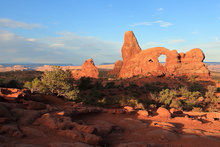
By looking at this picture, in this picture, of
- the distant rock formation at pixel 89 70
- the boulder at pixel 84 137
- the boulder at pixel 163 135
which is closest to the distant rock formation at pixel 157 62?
the distant rock formation at pixel 89 70

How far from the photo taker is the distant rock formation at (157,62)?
34.3 meters

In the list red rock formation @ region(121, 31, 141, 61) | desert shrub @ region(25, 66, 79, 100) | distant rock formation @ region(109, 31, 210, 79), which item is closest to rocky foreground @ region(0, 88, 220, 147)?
desert shrub @ region(25, 66, 79, 100)

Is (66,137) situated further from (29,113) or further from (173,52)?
(173,52)

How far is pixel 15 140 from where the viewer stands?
429cm

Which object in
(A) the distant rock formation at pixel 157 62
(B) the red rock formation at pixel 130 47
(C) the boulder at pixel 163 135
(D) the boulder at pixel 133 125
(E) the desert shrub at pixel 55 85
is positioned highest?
(B) the red rock formation at pixel 130 47

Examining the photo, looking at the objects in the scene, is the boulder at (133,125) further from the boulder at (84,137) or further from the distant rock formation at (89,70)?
the distant rock formation at (89,70)

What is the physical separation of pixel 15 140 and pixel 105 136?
10.1 feet

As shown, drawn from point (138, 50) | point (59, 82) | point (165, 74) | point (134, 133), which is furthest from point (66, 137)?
point (138, 50)

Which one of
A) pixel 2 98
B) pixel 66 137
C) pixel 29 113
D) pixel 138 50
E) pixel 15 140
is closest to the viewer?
pixel 15 140

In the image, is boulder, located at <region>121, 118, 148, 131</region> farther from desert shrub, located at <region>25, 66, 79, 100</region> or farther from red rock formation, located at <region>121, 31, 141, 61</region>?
red rock formation, located at <region>121, 31, 141, 61</region>

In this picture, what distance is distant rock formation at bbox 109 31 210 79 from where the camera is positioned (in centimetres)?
3431

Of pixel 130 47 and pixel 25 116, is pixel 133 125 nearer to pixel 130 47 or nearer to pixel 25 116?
pixel 25 116

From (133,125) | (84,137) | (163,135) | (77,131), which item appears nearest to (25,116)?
(77,131)

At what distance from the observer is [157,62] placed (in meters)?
36.9
